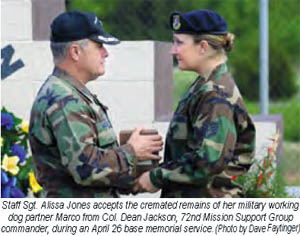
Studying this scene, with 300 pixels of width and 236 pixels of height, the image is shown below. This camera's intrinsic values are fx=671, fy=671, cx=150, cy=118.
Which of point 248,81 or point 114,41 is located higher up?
point 114,41

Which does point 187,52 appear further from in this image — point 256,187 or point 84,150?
point 256,187

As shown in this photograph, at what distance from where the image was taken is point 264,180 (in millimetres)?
4605

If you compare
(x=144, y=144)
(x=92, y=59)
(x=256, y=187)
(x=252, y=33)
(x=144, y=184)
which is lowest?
(x=252, y=33)

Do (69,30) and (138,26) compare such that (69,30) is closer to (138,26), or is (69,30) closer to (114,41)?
(114,41)

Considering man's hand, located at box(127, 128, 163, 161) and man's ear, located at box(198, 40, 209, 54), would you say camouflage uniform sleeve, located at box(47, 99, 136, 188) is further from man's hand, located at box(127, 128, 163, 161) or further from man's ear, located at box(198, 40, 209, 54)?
man's ear, located at box(198, 40, 209, 54)

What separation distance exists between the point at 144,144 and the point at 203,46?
1.61 ft

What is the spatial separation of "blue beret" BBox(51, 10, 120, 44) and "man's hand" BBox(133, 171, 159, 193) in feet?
1.97

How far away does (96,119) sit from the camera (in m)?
2.82

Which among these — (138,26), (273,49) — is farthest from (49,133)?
(273,49)

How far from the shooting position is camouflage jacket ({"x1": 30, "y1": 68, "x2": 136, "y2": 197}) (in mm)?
2688

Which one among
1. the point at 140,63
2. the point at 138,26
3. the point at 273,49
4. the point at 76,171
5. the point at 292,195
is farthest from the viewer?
the point at 273,49

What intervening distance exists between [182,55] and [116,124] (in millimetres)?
2053

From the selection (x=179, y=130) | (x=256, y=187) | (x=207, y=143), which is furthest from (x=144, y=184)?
(x=256, y=187)

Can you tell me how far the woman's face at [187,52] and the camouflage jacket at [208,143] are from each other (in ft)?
0.25
